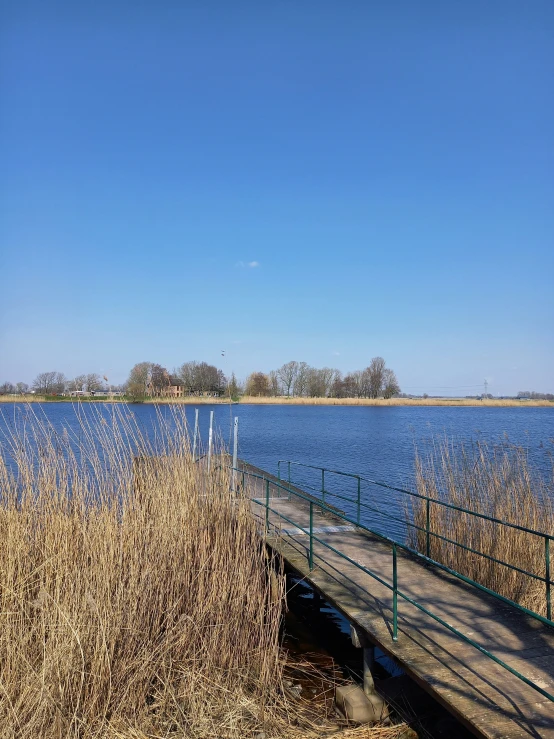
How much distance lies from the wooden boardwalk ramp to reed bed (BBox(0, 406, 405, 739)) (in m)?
0.74

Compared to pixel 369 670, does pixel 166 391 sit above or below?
above

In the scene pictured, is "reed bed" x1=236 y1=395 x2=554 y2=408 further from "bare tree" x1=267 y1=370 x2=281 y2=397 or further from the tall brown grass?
the tall brown grass

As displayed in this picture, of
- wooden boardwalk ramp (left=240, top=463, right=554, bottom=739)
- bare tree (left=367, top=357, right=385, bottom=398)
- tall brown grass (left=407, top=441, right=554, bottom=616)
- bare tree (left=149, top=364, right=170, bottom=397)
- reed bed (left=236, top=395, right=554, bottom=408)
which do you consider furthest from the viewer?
bare tree (left=367, top=357, right=385, bottom=398)

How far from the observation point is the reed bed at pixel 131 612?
3.75m

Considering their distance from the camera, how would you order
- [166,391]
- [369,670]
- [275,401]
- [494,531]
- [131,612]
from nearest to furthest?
1. [131,612]
2. [369,670]
3. [494,531]
4. [166,391]
5. [275,401]

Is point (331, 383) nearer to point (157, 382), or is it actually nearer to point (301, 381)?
point (301, 381)

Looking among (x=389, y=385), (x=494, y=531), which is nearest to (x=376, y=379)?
(x=389, y=385)

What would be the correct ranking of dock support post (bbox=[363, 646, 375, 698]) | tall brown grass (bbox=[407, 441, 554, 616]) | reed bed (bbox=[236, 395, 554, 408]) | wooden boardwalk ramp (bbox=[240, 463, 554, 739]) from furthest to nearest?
reed bed (bbox=[236, 395, 554, 408])
tall brown grass (bbox=[407, 441, 554, 616])
dock support post (bbox=[363, 646, 375, 698])
wooden boardwalk ramp (bbox=[240, 463, 554, 739])

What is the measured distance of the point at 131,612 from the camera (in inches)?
169

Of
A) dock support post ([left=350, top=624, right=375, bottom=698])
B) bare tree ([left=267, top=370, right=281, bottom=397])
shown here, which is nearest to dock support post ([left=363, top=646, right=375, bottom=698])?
dock support post ([left=350, top=624, right=375, bottom=698])

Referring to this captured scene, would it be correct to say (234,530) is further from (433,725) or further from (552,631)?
(552,631)

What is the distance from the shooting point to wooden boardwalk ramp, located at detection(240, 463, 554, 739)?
12.0 ft

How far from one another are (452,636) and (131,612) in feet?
8.64

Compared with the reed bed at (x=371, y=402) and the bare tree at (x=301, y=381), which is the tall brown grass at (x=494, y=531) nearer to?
the reed bed at (x=371, y=402)
